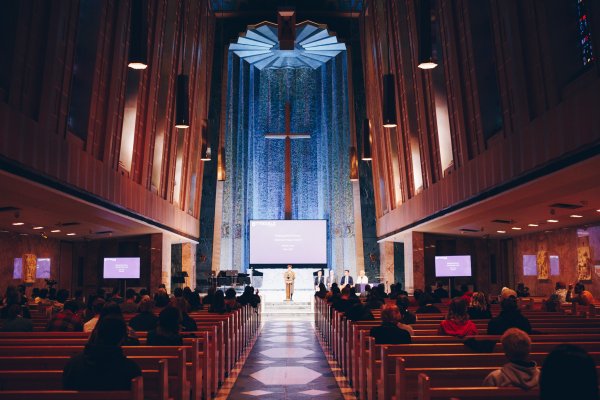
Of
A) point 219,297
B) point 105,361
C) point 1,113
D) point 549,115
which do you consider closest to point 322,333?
point 219,297

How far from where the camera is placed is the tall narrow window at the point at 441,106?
14836 mm

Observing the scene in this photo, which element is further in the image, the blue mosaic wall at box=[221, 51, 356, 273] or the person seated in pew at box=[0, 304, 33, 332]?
the blue mosaic wall at box=[221, 51, 356, 273]

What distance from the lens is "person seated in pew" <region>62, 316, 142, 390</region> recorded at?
3.81 m

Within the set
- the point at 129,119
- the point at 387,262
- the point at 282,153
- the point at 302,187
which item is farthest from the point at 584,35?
the point at 282,153

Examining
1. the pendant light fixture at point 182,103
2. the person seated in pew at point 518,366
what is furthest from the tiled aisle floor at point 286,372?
the pendant light fixture at point 182,103

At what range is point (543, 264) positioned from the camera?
20.2 m

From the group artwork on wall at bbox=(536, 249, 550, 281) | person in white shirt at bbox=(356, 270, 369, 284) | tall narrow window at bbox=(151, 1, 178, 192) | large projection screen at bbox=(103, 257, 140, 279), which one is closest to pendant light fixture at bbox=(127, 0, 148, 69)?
tall narrow window at bbox=(151, 1, 178, 192)

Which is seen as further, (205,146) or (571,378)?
(205,146)

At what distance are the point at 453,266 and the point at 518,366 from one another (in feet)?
56.4

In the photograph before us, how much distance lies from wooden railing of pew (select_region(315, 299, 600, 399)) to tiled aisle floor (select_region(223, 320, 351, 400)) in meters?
0.32

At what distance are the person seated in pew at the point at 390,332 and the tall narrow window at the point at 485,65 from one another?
23.5ft

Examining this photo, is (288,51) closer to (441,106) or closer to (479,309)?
(441,106)

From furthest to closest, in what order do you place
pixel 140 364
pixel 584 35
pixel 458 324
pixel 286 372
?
pixel 584 35 → pixel 286 372 → pixel 458 324 → pixel 140 364

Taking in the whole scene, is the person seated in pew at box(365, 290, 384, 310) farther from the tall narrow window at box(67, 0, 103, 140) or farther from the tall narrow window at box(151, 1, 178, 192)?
the tall narrow window at box(151, 1, 178, 192)
